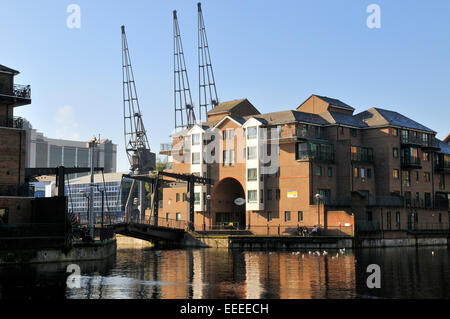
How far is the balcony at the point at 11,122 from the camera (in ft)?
166

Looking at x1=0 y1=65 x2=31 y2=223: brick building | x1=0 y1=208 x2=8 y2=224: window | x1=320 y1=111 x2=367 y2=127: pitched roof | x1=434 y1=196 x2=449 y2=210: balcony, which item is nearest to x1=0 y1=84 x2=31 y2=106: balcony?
x1=0 y1=65 x2=31 y2=223: brick building

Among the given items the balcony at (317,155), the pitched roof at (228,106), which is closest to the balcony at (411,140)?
the balcony at (317,155)

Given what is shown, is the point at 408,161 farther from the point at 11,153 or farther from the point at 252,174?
the point at 11,153

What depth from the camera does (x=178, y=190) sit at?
96.5 meters

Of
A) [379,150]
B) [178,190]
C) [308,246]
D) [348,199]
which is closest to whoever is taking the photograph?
[308,246]

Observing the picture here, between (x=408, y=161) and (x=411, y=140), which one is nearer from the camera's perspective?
(x=408, y=161)

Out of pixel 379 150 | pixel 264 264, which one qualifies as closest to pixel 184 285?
pixel 264 264

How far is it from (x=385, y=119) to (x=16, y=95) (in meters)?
55.8

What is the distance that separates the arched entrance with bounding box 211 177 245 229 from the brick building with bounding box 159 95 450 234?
156 millimetres

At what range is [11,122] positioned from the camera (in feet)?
167

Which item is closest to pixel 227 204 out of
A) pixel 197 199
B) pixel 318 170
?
pixel 197 199

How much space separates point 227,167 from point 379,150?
2244 centimetres
